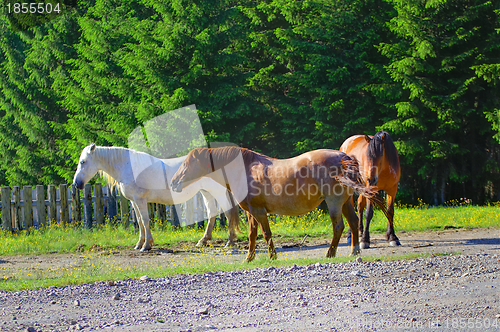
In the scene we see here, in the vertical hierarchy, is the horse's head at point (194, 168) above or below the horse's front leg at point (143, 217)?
above

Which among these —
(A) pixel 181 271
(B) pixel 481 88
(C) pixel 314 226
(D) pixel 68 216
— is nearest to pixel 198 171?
(A) pixel 181 271

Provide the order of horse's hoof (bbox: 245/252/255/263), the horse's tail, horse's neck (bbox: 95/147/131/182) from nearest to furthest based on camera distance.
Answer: the horse's tail
horse's hoof (bbox: 245/252/255/263)
horse's neck (bbox: 95/147/131/182)

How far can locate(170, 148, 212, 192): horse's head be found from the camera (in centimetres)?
795

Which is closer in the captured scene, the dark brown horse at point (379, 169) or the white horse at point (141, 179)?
the dark brown horse at point (379, 169)

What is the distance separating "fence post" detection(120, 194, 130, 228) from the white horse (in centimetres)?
260

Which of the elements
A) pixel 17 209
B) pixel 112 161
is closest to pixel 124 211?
pixel 17 209

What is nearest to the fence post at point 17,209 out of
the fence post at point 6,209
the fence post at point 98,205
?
the fence post at point 6,209

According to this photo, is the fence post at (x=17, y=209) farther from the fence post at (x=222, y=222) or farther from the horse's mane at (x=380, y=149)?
the horse's mane at (x=380, y=149)

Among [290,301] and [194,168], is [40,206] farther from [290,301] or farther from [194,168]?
[290,301]

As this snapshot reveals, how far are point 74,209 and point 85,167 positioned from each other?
370 centimetres

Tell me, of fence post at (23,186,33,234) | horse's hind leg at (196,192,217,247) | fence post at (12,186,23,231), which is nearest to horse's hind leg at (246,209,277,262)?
horse's hind leg at (196,192,217,247)

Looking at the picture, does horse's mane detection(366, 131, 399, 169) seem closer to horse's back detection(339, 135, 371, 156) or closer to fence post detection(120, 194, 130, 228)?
horse's back detection(339, 135, 371, 156)

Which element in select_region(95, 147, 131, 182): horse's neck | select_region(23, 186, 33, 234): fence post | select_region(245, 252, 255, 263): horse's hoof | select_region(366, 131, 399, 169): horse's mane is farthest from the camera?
select_region(23, 186, 33, 234): fence post

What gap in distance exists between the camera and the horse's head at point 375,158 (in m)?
9.00
